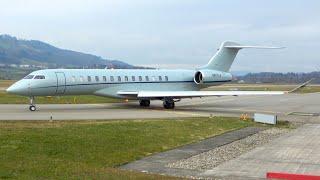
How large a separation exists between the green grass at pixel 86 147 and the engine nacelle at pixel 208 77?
1842cm

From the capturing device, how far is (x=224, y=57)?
43.0 metres

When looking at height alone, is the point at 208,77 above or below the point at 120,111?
above

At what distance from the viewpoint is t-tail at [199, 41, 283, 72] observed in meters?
42.6

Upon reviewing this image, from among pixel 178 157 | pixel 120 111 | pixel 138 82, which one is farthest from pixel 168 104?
pixel 178 157

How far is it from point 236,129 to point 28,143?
414 inches

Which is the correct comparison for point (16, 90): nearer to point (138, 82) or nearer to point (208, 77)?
point (138, 82)

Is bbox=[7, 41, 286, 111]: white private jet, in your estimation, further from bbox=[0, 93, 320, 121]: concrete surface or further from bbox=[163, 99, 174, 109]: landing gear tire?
bbox=[0, 93, 320, 121]: concrete surface

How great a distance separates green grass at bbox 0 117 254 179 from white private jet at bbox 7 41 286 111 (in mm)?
11827

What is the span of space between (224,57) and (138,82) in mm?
9483

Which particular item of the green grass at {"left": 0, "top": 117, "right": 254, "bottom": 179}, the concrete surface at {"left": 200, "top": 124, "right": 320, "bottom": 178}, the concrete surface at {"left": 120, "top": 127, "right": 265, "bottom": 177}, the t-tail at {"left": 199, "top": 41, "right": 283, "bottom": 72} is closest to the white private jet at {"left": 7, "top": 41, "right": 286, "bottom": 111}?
the t-tail at {"left": 199, "top": 41, "right": 283, "bottom": 72}

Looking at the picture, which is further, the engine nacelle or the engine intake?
the engine intake

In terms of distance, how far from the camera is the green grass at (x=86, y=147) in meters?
11.3

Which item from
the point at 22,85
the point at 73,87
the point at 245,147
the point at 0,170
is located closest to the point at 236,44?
the point at 73,87

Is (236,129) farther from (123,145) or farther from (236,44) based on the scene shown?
(236,44)
